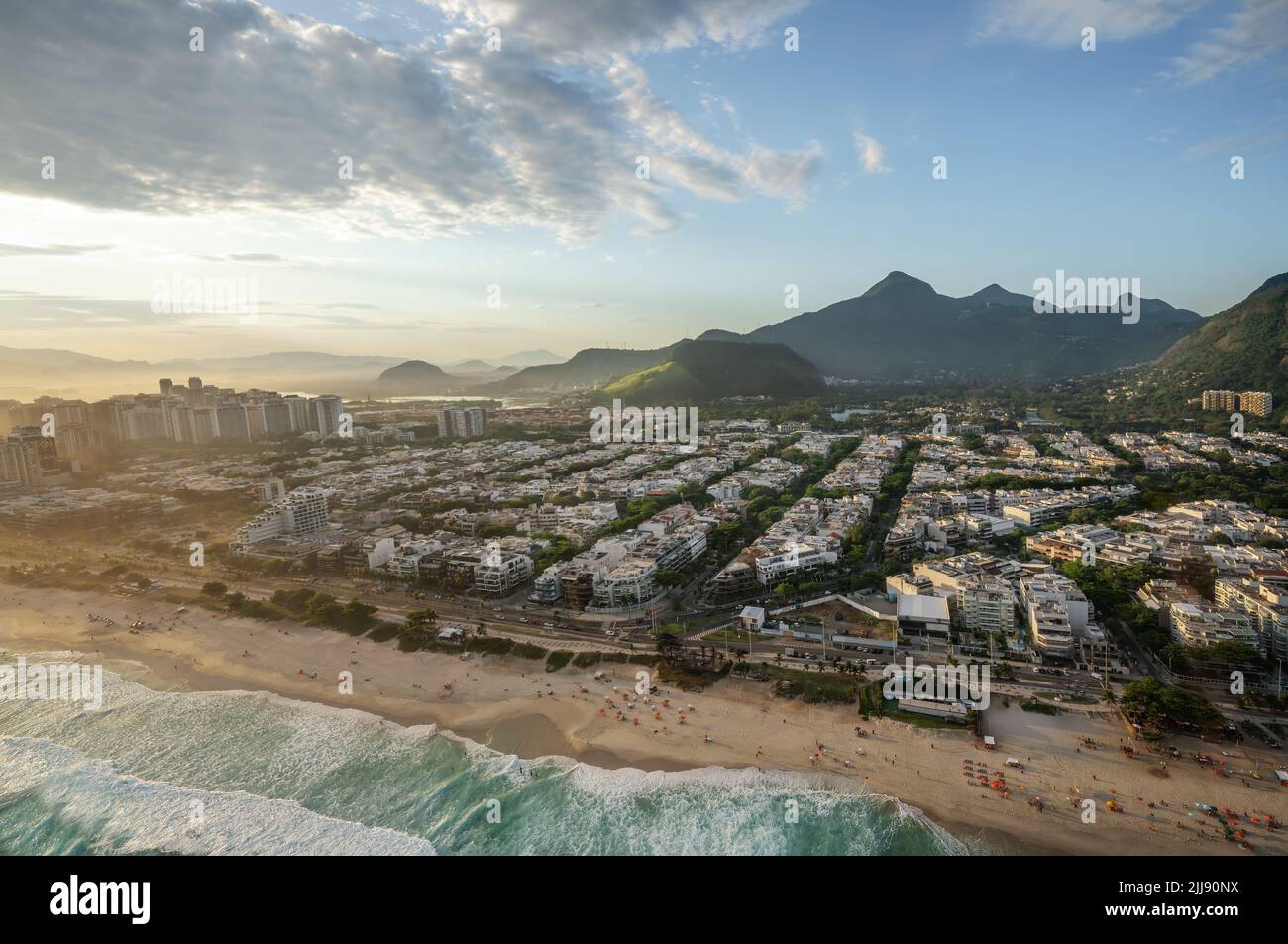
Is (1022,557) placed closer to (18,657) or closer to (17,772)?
(17,772)

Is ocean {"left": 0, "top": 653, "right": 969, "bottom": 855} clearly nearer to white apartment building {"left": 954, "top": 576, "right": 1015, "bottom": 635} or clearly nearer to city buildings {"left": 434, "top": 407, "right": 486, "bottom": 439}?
white apartment building {"left": 954, "top": 576, "right": 1015, "bottom": 635}

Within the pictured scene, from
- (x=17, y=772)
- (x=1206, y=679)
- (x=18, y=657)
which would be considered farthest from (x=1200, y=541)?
(x=18, y=657)

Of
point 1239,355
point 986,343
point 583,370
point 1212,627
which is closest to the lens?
point 1212,627

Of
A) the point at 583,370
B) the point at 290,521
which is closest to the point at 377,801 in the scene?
the point at 290,521

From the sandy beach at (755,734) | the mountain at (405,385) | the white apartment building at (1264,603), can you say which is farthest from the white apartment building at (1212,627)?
the mountain at (405,385)

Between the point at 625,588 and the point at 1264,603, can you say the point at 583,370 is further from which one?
the point at 1264,603

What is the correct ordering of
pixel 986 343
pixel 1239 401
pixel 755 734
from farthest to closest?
pixel 986 343
pixel 1239 401
pixel 755 734
